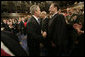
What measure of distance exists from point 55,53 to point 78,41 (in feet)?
1.17

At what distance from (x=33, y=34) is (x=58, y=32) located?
0.39m

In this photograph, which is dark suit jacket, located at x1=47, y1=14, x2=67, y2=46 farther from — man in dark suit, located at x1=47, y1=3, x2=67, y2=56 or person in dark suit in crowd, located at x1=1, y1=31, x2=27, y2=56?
person in dark suit in crowd, located at x1=1, y1=31, x2=27, y2=56

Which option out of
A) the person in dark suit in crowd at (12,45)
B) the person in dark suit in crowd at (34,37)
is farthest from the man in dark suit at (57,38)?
the person in dark suit in crowd at (12,45)

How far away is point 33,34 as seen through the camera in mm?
1643

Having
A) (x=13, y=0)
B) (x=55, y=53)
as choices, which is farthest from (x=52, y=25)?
(x=13, y=0)

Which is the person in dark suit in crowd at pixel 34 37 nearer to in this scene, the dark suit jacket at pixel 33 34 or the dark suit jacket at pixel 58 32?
the dark suit jacket at pixel 33 34

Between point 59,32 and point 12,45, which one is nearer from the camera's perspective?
point 59,32

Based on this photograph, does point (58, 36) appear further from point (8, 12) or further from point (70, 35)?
point (8, 12)

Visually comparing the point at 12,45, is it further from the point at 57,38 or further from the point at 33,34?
the point at 57,38

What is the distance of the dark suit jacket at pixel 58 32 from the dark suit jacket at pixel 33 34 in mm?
179

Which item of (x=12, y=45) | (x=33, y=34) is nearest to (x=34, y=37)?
(x=33, y=34)

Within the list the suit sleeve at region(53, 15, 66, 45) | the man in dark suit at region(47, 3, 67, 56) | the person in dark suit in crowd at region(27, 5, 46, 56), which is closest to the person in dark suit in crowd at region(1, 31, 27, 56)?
the person in dark suit in crowd at region(27, 5, 46, 56)

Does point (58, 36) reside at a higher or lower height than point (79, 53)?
higher

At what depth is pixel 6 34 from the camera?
69.3 inches
